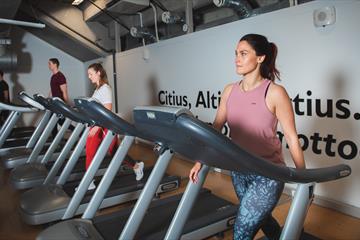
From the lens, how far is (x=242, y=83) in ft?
5.05

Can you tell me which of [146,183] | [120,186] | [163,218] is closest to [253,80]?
[146,183]

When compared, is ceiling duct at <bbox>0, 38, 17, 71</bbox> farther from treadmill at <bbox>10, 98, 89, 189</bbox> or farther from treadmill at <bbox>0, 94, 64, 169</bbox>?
treadmill at <bbox>10, 98, 89, 189</bbox>

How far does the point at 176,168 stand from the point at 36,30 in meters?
4.99

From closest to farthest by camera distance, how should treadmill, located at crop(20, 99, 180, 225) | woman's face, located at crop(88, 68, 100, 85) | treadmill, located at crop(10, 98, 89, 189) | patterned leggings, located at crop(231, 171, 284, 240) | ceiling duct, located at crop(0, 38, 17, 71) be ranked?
patterned leggings, located at crop(231, 171, 284, 240), treadmill, located at crop(20, 99, 180, 225), woman's face, located at crop(88, 68, 100, 85), treadmill, located at crop(10, 98, 89, 189), ceiling duct, located at crop(0, 38, 17, 71)

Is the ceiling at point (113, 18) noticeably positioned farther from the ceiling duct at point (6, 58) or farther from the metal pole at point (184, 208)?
the metal pole at point (184, 208)

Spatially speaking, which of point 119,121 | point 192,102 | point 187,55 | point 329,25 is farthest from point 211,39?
point 119,121

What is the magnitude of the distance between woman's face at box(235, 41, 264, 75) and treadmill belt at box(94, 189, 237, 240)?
121 cm

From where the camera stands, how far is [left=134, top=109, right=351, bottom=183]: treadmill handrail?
979 millimetres

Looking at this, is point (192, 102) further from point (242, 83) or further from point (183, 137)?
point (183, 137)

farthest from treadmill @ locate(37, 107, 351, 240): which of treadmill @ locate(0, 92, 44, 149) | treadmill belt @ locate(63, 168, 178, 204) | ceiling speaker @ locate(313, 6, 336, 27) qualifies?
treadmill @ locate(0, 92, 44, 149)

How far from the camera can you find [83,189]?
247cm

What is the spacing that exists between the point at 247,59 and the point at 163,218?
147 cm

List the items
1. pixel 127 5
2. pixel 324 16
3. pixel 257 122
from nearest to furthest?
pixel 257 122, pixel 324 16, pixel 127 5

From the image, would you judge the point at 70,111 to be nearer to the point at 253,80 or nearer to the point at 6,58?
the point at 253,80
